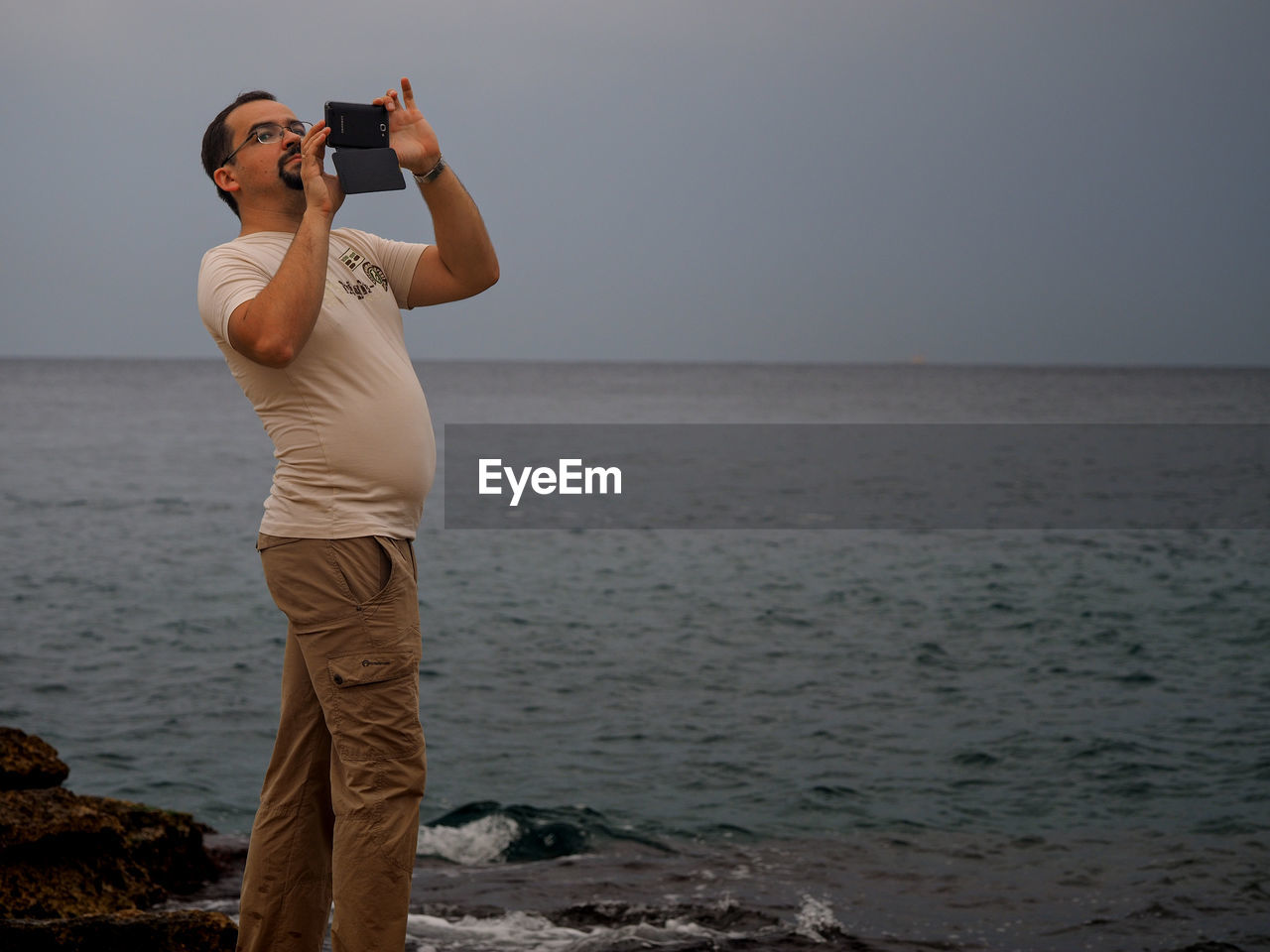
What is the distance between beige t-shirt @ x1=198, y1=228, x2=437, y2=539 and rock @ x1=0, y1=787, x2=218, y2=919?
93.3 inches

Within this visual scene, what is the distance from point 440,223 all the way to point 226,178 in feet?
1.83

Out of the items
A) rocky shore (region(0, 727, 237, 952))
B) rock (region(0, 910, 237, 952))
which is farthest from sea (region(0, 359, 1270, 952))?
rock (region(0, 910, 237, 952))

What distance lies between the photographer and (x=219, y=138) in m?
3.28

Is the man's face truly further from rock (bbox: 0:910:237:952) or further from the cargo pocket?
rock (bbox: 0:910:237:952)

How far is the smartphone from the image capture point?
3.11 metres

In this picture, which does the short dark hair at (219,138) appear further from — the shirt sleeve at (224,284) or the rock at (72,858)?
the rock at (72,858)

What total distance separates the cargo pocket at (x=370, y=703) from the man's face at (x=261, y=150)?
48.2 inches

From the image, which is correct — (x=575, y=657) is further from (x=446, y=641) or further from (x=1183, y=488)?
(x=1183, y=488)

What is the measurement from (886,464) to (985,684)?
26900mm

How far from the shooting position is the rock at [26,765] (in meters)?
5.46

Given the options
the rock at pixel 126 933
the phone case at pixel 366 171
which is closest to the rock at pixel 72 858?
the rock at pixel 126 933

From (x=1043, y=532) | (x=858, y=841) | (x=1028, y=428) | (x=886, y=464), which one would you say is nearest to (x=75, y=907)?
(x=858, y=841)

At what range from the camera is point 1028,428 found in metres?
57.7

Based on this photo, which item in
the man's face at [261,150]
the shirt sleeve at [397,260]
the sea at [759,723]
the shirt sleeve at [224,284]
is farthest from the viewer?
the sea at [759,723]
